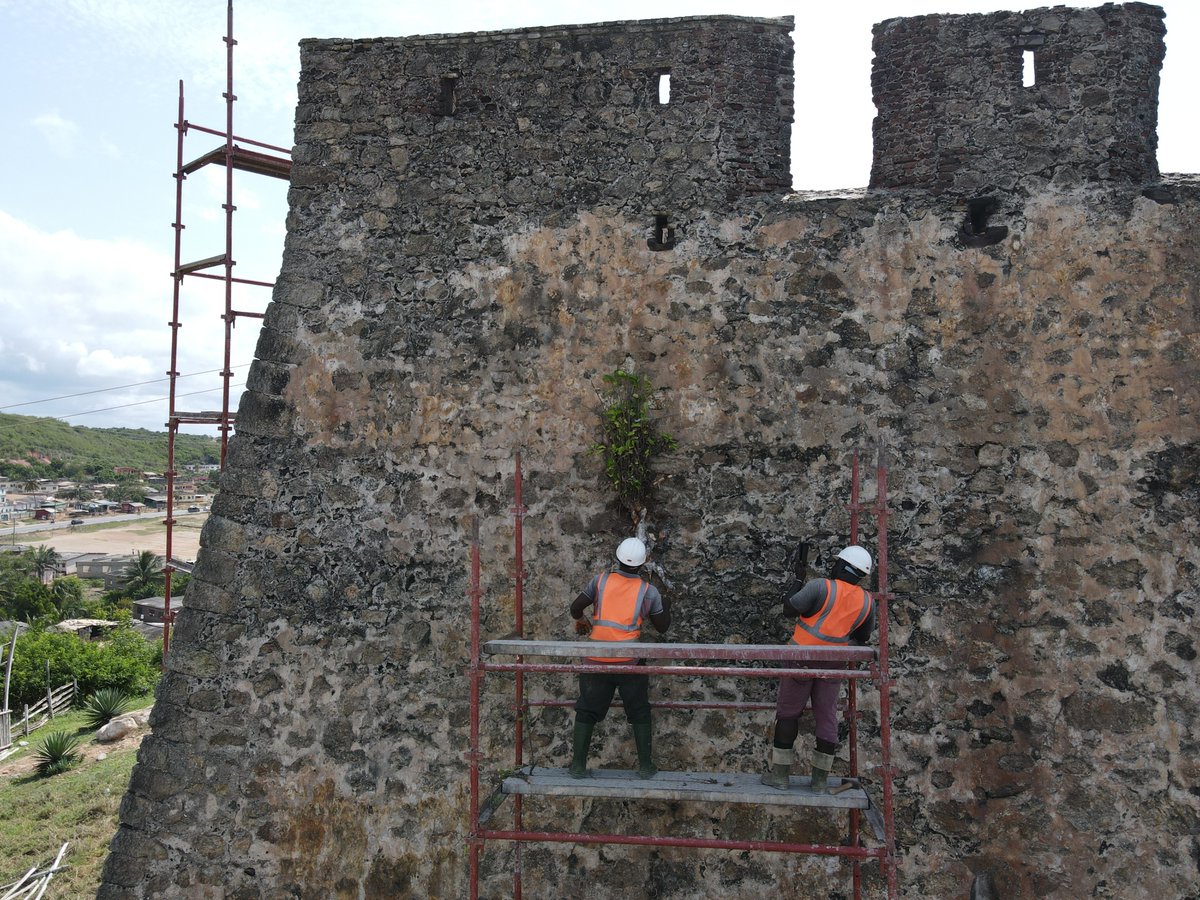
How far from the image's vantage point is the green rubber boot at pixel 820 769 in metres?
3.87

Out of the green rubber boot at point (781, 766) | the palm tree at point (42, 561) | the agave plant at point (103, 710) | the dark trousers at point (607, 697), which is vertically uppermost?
the dark trousers at point (607, 697)

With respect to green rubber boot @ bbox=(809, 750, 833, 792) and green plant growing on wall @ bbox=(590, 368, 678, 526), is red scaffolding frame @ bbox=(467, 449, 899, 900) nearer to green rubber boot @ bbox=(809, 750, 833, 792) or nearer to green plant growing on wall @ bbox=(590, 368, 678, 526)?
green rubber boot @ bbox=(809, 750, 833, 792)

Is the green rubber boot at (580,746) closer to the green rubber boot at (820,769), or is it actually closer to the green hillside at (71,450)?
the green rubber boot at (820,769)

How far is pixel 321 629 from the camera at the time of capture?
4.76 m

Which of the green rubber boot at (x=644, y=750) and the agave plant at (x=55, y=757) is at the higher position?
the green rubber boot at (x=644, y=750)

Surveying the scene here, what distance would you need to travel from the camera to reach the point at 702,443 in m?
4.62

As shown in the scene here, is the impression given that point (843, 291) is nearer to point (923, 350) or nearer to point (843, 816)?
point (923, 350)

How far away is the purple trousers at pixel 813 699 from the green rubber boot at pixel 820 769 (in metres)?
0.09

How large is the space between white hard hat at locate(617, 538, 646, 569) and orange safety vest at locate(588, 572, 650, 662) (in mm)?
98

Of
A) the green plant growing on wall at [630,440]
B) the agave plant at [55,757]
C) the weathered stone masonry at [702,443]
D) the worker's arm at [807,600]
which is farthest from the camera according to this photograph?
the agave plant at [55,757]

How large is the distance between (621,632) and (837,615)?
105cm

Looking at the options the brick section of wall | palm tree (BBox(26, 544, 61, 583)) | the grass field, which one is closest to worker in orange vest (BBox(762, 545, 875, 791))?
the brick section of wall

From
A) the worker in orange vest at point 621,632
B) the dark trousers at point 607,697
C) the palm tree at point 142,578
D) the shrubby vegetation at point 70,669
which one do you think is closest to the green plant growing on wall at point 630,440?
the worker in orange vest at point 621,632

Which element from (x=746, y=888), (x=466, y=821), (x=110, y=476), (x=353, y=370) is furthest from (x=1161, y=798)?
(x=110, y=476)
